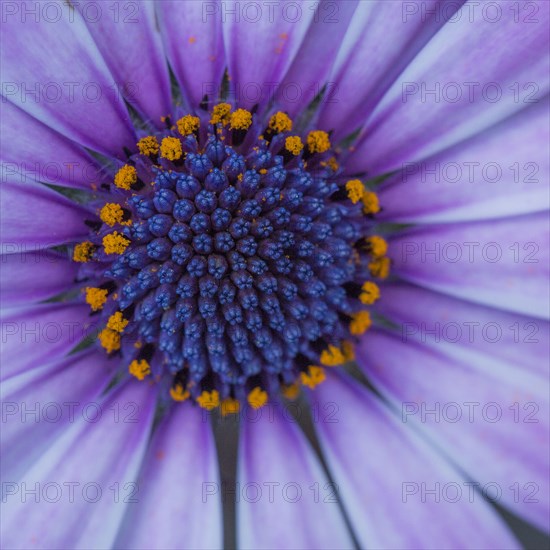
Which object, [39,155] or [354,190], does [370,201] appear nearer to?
[354,190]

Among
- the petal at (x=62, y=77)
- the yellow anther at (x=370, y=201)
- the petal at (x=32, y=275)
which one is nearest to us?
the petal at (x=62, y=77)

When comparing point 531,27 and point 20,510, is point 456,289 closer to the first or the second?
point 531,27

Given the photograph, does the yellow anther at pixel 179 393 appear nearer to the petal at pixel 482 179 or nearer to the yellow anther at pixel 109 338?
the yellow anther at pixel 109 338

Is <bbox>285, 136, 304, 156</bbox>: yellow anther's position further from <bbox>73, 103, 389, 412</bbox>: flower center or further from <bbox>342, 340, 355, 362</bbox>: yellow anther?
<bbox>342, 340, 355, 362</bbox>: yellow anther

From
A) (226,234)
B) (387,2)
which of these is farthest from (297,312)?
(387,2)

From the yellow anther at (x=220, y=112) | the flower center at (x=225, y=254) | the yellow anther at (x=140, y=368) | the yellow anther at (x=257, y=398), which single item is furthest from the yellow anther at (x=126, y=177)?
the yellow anther at (x=257, y=398)

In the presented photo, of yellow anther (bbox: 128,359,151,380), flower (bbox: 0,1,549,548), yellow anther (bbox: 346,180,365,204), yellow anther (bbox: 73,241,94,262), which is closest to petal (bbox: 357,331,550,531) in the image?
flower (bbox: 0,1,549,548)
